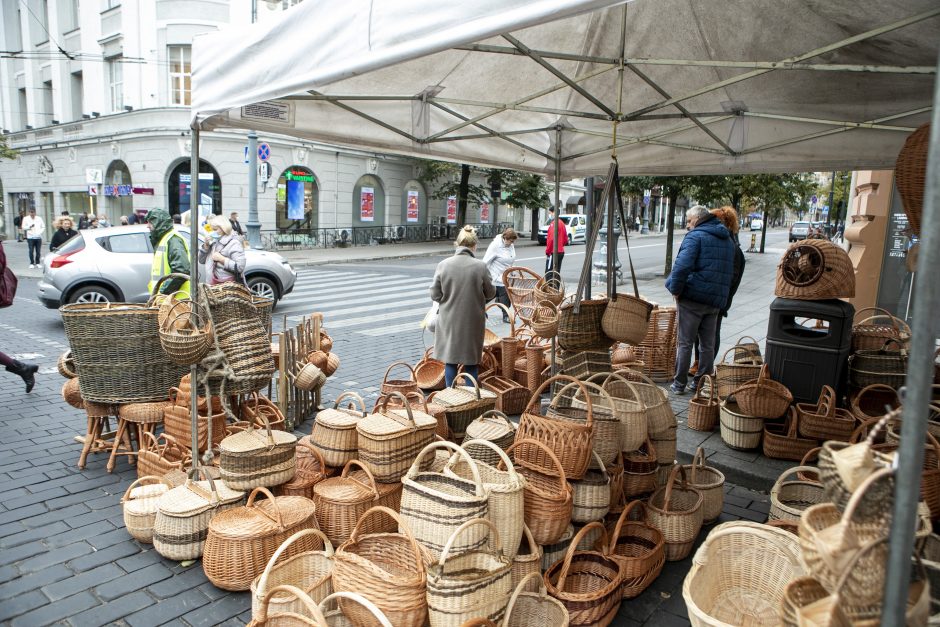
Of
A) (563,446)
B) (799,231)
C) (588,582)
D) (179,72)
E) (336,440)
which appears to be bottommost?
(588,582)

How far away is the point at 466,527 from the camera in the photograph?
2562 mm

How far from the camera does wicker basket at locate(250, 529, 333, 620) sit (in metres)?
2.67

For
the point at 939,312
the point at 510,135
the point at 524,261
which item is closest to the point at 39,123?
the point at 524,261

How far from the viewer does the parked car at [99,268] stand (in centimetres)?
996

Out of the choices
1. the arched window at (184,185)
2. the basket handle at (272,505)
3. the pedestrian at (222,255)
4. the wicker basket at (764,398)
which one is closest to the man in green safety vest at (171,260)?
the pedestrian at (222,255)

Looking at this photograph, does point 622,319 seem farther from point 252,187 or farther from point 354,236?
point 354,236

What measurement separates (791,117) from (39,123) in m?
35.1

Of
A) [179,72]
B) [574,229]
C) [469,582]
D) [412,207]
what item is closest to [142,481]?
[469,582]

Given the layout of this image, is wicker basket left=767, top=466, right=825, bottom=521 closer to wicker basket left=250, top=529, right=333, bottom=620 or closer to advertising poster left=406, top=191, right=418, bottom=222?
wicker basket left=250, top=529, right=333, bottom=620

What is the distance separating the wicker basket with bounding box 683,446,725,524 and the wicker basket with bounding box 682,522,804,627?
3.86 feet

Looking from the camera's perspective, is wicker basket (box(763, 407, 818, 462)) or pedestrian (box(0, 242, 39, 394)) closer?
wicker basket (box(763, 407, 818, 462))

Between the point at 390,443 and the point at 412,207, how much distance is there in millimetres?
29398

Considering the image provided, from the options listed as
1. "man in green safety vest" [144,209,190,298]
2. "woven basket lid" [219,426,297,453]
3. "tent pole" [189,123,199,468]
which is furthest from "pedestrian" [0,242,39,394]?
"woven basket lid" [219,426,297,453]

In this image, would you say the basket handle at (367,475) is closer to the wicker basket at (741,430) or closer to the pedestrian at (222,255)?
the wicker basket at (741,430)
